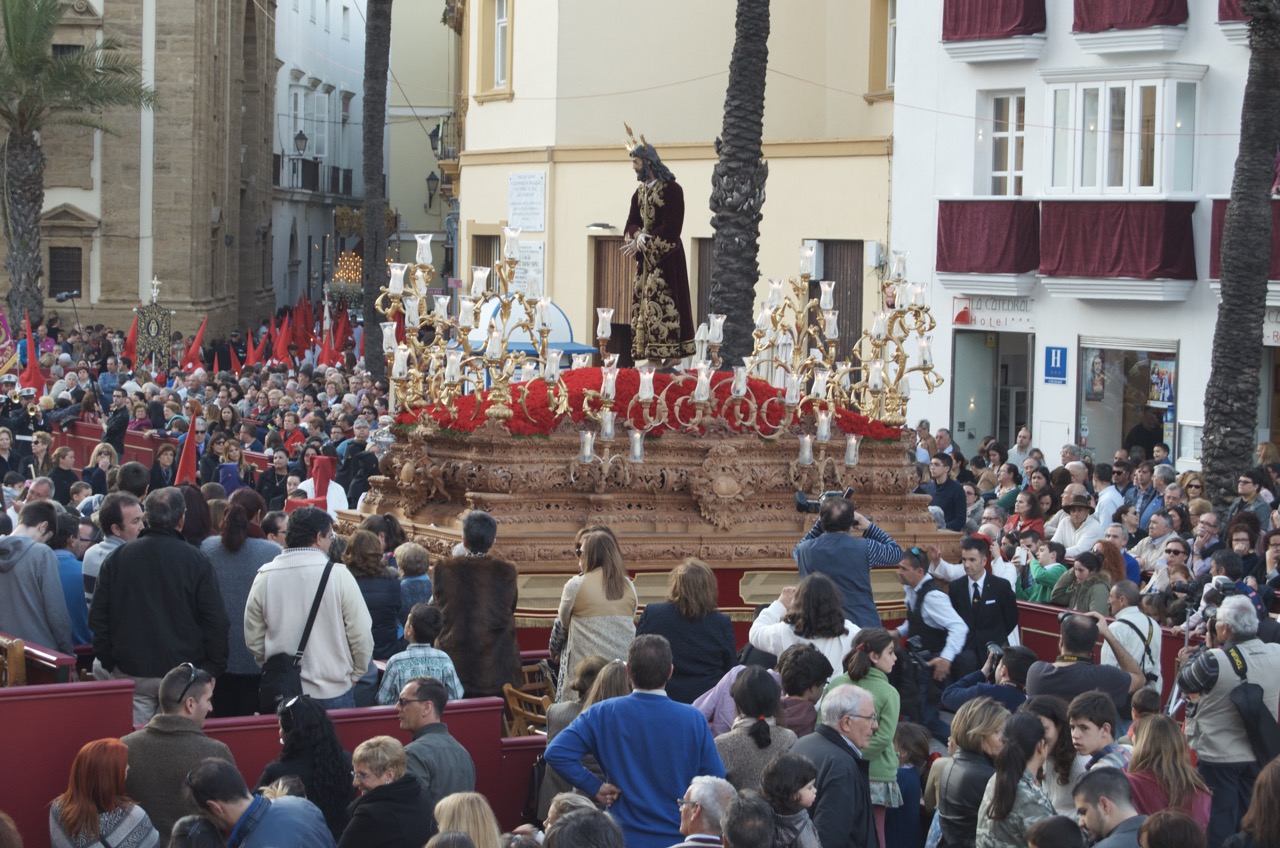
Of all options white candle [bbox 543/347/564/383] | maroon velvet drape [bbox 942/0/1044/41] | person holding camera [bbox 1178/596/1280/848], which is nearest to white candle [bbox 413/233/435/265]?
white candle [bbox 543/347/564/383]

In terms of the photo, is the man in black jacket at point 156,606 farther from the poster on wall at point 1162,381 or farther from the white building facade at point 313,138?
the white building facade at point 313,138

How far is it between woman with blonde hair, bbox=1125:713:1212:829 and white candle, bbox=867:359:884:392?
21.6ft

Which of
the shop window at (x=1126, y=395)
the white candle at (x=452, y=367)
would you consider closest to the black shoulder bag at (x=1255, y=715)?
the white candle at (x=452, y=367)

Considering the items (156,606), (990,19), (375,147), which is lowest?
(156,606)

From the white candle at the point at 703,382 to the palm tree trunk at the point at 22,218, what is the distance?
27.4 metres

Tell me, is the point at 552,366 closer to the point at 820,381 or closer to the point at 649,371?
the point at 649,371

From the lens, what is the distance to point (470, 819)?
21.2ft

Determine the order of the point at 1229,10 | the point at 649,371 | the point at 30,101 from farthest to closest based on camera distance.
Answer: the point at 30,101 < the point at 1229,10 < the point at 649,371

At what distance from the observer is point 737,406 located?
13828mm

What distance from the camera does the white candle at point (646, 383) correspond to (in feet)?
42.4

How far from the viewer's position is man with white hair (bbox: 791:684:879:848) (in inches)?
292

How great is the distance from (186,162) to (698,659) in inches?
1361

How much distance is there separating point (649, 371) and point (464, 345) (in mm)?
1361

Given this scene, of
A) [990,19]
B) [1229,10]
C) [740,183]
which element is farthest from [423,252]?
[990,19]
